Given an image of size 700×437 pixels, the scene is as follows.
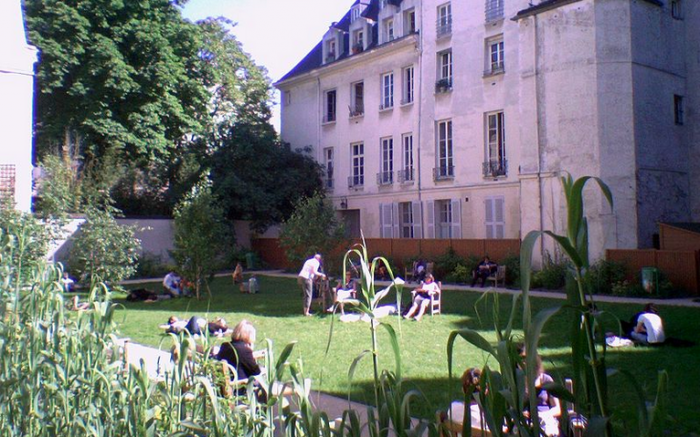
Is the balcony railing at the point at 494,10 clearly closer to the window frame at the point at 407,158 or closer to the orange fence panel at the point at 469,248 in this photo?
the window frame at the point at 407,158

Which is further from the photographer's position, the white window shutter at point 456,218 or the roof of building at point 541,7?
the white window shutter at point 456,218

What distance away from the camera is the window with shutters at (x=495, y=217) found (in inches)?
1043

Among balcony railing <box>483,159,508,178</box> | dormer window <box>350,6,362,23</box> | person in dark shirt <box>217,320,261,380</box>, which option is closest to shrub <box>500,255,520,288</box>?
balcony railing <box>483,159,508,178</box>

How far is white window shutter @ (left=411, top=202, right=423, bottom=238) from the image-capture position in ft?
99.7

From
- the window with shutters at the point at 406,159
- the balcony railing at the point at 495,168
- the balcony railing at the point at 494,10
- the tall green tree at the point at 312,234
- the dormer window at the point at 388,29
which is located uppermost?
the dormer window at the point at 388,29

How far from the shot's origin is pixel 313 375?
9.48 m

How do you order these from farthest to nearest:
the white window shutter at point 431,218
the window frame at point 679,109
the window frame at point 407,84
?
the window frame at point 407,84 → the white window shutter at point 431,218 → the window frame at point 679,109

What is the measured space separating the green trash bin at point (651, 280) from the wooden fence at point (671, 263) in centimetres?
49

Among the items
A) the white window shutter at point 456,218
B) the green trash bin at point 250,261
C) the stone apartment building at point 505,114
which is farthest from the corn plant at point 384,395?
the green trash bin at point 250,261

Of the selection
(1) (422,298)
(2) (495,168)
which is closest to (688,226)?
(2) (495,168)

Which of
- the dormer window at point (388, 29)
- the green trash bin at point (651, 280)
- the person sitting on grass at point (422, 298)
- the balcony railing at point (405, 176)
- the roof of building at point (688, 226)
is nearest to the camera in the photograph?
the person sitting on grass at point (422, 298)

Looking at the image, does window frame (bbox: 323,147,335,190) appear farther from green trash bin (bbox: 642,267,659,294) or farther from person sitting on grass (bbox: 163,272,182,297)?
green trash bin (bbox: 642,267,659,294)

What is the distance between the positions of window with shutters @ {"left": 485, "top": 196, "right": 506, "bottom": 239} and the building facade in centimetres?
1785

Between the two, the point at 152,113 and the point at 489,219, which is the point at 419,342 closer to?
the point at 489,219
